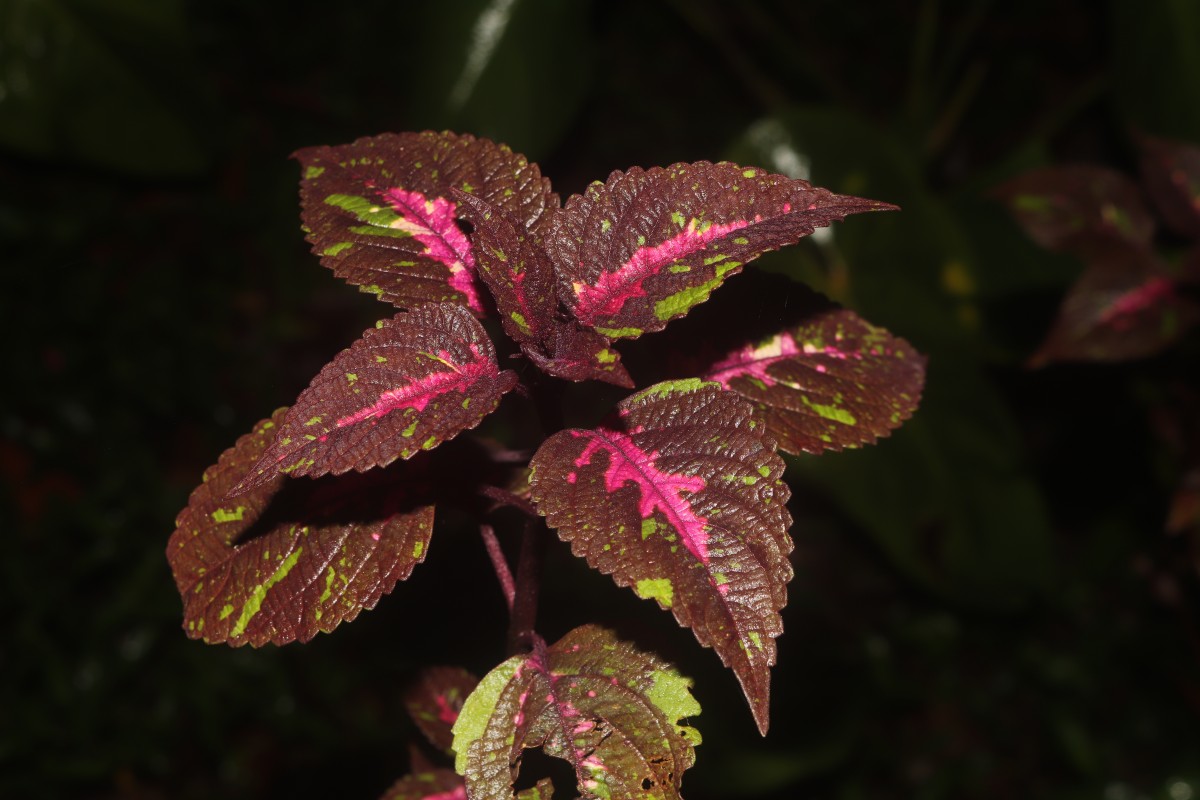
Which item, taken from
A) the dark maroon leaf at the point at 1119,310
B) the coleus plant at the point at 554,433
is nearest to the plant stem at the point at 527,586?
the coleus plant at the point at 554,433

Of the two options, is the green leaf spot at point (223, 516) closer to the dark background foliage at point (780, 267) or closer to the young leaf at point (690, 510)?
the young leaf at point (690, 510)

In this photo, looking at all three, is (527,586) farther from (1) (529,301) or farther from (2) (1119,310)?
(2) (1119,310)

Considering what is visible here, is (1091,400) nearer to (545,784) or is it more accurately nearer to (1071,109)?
(1071,109)

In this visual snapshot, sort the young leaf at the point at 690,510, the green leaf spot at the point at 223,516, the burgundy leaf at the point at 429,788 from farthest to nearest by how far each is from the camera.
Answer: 1. the burgundy leaf at the point at 429,788
2. the green leaf spot at the point at 223,516
3. the young leaf at the point at 690,510

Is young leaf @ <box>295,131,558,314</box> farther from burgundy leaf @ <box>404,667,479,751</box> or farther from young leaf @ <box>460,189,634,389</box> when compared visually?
burgundy leaf @ <box>404,667,479,751</box>

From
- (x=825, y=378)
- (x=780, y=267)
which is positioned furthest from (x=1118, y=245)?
(x=825, y=378)

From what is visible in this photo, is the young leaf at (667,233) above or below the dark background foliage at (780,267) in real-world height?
above

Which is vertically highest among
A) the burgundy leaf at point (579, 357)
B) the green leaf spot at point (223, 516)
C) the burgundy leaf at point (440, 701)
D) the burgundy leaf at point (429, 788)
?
the burgundy leaf at point (579, 357)

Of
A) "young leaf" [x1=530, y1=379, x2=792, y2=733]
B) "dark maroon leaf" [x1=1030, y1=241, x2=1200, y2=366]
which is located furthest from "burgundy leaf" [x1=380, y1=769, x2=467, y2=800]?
"dark maroon leaf" [x1=1030, y1=241, x2=1200, y2=366]
